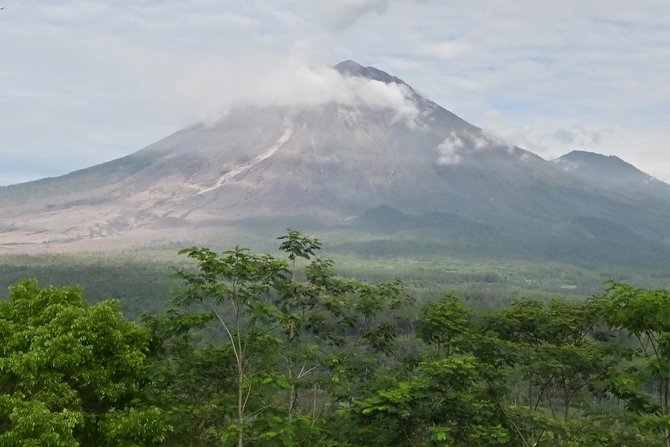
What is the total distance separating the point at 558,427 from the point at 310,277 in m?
6.50

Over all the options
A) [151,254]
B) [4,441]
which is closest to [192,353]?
[4,441]

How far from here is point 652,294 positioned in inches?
441

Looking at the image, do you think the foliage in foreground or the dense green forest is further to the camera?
the dense green forest

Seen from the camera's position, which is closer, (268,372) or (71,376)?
(71,376)

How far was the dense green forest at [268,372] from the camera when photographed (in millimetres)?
10938

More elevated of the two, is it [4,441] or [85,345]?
[85,345]

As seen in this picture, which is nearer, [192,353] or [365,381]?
[192,353]

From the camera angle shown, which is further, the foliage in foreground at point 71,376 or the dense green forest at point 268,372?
the dense green forest at point 268,372

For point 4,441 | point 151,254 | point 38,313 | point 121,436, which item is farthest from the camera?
point 151,254

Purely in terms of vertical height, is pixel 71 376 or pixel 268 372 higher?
pixel 71 376

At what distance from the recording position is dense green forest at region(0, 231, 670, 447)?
10.9 meters

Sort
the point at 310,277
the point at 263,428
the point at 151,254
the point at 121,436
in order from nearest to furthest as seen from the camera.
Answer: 1. the point at 121,436
2. the point at 263,428
3. the point at 310,277
4. the point at 151,254

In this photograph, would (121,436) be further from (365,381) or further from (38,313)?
(365,381)

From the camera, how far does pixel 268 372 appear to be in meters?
12.8
